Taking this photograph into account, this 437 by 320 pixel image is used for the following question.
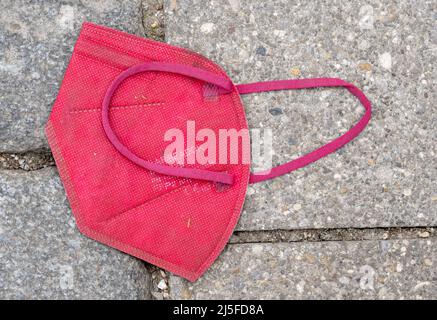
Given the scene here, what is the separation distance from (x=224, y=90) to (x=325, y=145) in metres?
0.26

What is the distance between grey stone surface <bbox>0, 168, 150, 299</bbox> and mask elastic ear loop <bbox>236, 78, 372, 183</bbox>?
0.38 meters

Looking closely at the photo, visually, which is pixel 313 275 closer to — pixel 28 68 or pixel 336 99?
pixel 336 99

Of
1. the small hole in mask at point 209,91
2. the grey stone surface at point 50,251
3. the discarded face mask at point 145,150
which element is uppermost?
the small hole in mask at point 209,91

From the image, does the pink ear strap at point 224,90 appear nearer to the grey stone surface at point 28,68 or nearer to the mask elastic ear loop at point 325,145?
the mask elastic ear loop at point 325,145

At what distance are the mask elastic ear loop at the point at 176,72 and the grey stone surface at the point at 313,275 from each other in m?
0.18

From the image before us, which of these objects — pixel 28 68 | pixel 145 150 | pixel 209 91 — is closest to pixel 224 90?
pixel 209 91

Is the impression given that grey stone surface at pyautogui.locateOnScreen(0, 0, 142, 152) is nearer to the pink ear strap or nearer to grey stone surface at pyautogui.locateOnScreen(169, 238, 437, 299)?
the pink ear strap

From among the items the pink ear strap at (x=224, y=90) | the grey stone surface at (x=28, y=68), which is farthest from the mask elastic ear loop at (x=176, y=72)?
the grey stone surface at (x=28, y=68)

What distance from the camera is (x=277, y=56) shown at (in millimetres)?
1300

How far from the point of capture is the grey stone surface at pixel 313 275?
1.29m

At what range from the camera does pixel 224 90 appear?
1.26m

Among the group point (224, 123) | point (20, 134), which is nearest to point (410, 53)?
point (224, 123)

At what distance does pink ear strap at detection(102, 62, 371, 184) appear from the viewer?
4.06 ft

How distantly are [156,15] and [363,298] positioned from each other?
31.5 inches
